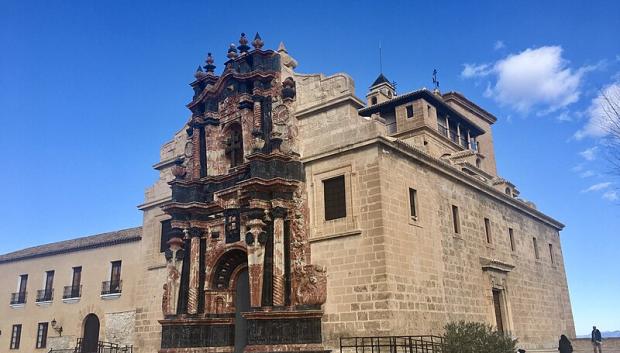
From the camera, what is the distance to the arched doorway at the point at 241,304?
54.4ft

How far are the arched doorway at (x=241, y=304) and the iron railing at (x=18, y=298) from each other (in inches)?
630

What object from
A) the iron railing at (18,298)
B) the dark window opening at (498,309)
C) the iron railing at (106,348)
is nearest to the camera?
the dark window opening at (498,309)

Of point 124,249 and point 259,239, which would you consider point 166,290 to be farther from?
point 124,249

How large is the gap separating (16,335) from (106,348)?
26.7 feet

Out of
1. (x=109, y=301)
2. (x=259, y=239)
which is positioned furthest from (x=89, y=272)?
(x=259, y=239)

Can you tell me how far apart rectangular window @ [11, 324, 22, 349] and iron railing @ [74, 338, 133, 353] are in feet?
17.6

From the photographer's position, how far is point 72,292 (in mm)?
24578

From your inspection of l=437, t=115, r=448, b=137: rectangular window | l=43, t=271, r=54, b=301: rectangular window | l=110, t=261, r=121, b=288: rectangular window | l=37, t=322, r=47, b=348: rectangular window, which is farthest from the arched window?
l=37, t=322, r=47, b=348: rectangular window

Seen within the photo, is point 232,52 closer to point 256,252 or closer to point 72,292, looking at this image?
point 256,252

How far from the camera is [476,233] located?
18578 mm

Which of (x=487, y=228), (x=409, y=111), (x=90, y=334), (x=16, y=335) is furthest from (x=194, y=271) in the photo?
(x=16, y=335)

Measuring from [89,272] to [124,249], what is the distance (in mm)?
2538

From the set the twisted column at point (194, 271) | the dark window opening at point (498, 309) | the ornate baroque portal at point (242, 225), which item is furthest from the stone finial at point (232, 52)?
the dark window opening at point (498, 309)

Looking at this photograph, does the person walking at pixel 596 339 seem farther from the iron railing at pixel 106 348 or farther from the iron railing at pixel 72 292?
the iron railing at pixel 72 292
